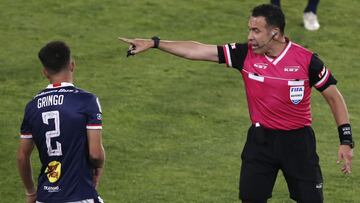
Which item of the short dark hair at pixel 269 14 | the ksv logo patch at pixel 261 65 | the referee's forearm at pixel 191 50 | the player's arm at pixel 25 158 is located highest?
the short dark hair at pixel 269 14

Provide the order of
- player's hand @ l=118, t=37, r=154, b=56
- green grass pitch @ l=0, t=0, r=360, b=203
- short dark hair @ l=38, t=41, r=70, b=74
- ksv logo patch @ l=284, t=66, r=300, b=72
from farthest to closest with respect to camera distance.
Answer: green grass pitch @ l=0, t=0, r=360, b=203 < ksv logo patch @ l=284, t=66, r=300, b=72 < player's hand @ l=118, t=37, r=154, b=56 < short dark hair @ l=38, t=41, r=70, b=74

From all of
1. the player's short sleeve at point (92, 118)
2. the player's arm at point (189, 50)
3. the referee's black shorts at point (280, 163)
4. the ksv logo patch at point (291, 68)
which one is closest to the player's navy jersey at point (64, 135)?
the player's short sleeve at point (92, 118)

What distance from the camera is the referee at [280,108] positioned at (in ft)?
31.0

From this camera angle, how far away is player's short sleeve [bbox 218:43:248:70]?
9742 mm

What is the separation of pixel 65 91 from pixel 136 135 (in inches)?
291

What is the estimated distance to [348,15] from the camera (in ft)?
75.6

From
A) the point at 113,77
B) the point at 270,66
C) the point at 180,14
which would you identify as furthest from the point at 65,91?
the point at 180,14

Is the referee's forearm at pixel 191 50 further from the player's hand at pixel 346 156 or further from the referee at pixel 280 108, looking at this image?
the player's hand at pixel 346 156

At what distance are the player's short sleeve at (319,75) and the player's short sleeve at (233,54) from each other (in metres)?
0.74

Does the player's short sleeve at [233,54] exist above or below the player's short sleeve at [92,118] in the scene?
above

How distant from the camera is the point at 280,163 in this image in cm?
962

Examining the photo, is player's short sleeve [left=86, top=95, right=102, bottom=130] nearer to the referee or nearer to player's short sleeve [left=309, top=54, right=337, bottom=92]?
the referee

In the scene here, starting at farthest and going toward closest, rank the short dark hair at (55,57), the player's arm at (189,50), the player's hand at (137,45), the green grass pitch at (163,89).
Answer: the green grass pitch at (163,89)
the player's arm at (189,50)
the player's hand at (137,45)
the short dark hair at (55,57)

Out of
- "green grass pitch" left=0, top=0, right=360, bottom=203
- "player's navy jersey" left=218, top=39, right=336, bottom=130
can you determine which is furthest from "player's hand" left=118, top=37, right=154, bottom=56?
"green grass pitch" left=0, top=0, right=360, bottom=203
